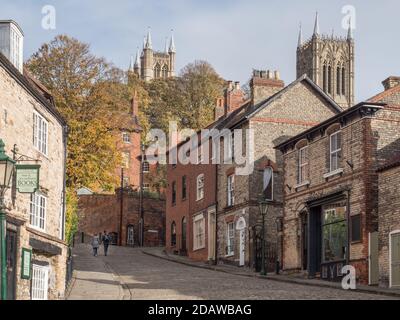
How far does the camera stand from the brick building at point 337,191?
107 ft

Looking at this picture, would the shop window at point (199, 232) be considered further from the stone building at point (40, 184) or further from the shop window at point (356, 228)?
Answer: the stone building at point (40, 184)

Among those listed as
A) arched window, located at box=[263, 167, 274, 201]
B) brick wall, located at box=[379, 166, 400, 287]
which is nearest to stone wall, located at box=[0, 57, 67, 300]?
brick wall, located at box=[379, 166, 400, 287]

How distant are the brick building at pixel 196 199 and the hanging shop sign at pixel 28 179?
28.0 metres

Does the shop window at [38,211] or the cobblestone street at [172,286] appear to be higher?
the shop window at [38,211]

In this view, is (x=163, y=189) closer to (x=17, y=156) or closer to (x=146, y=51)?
(x=17, y=156)

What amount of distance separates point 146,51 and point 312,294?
15720cm

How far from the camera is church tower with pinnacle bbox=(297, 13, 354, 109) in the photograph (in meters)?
139

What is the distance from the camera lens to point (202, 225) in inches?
1997

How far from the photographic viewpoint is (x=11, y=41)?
26.5 meters

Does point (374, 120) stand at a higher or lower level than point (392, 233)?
higher

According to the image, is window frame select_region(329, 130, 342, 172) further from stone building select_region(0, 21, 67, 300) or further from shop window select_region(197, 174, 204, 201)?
shop window select_region(197, 174, 204, 201)

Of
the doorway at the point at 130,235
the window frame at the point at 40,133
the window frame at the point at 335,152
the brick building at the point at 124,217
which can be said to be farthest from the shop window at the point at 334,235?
the doorway at the point at 130,235

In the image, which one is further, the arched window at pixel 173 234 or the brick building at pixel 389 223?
the arched window at pixel 173 234
